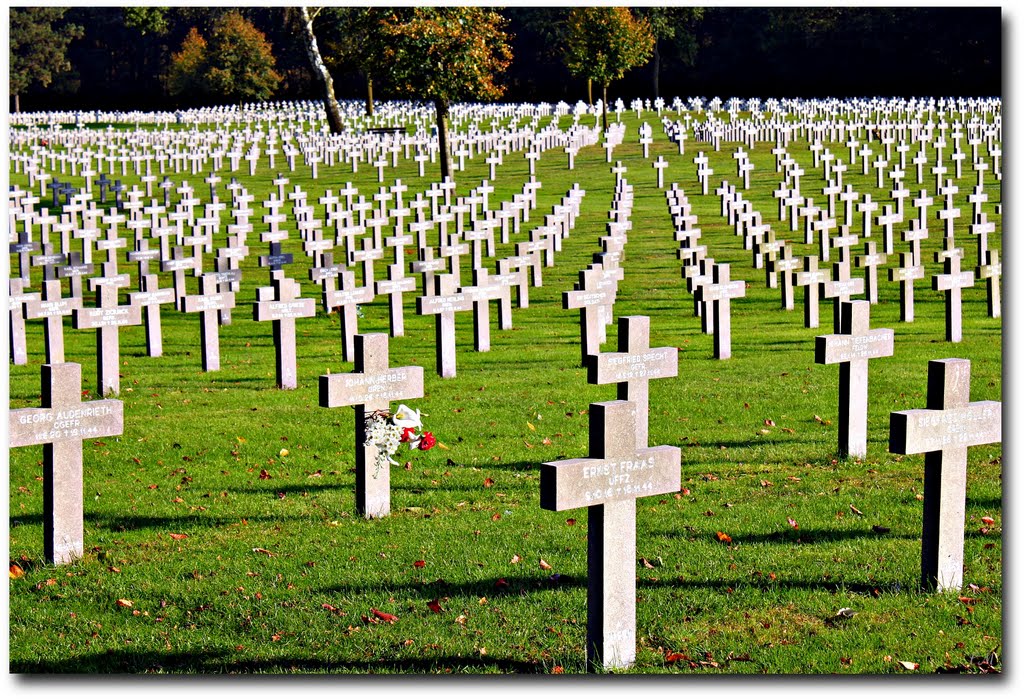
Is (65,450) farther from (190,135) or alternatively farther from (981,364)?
(190,135)

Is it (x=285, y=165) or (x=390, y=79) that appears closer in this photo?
(x=390, y=79)

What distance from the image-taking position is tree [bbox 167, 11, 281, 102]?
6500 cm

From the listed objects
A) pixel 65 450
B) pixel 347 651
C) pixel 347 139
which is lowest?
pixel 347 651

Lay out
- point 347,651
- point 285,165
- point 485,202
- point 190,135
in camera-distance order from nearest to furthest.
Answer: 1. point 347,651
2. point 485,202
3. point 285,165
4. point 190,135

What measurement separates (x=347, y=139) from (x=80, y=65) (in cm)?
1417

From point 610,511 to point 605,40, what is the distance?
107 ft

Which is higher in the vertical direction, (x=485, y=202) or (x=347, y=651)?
(x=485, y=202)

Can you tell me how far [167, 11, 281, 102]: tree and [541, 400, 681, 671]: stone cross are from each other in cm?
6039

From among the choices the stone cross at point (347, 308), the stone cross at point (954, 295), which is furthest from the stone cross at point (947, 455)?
the stone cross at point (347, 308)

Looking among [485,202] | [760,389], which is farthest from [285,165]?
[760,389]

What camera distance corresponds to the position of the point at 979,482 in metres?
9.95

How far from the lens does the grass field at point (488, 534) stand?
6.99 meters

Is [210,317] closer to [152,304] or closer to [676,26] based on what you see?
[152,304]

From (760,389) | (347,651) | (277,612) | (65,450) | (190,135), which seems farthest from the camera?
(190,135)
